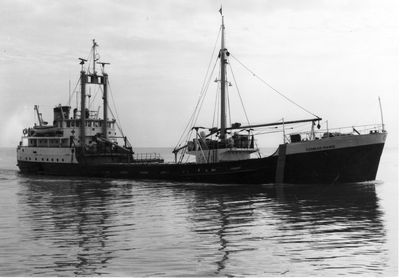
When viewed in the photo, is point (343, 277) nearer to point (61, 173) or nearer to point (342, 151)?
point (342, 151)

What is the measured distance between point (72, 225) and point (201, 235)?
19.0ft

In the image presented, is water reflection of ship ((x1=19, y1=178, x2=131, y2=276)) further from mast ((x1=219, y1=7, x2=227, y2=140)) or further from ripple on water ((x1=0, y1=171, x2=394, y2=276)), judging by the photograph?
mast ((x1=219, y1=7, x2=227, y2=140))

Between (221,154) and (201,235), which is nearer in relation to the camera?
(201,235)

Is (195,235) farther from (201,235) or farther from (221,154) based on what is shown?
(221,154)

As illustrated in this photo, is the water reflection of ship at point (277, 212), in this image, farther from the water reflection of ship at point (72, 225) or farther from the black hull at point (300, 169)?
the water reflection of ship at point (72, 225)

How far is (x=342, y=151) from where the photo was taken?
114ft

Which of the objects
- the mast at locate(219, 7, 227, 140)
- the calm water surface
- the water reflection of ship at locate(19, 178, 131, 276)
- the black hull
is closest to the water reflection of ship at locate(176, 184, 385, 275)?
the calm water surface

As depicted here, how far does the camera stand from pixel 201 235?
17.0m

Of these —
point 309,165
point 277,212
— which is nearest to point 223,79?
point 309,165

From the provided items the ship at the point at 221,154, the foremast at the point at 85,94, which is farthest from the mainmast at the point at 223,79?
the foremast at the point at 85,94

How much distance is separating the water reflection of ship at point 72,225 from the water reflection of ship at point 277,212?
3.69 m

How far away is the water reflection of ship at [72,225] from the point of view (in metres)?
13.1

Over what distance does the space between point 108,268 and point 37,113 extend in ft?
159

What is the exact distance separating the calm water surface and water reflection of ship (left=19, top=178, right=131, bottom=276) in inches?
1.4
